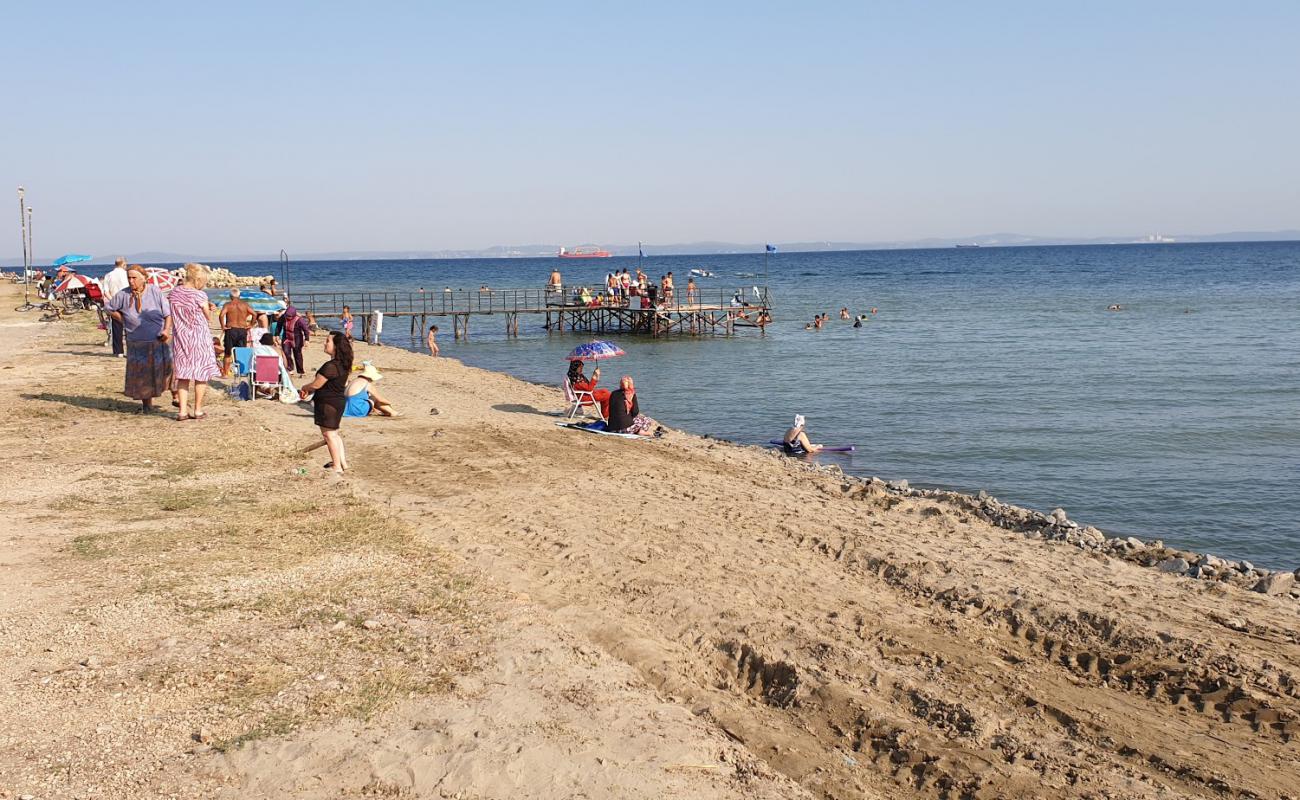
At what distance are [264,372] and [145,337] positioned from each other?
140 inches

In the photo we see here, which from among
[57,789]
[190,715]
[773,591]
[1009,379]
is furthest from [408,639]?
[1009,379]

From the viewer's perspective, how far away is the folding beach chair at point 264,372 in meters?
15.9

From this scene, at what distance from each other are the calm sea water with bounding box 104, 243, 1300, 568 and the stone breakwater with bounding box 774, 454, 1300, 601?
86 cm

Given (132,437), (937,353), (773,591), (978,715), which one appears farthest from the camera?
(937,353)

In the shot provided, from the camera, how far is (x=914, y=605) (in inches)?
318

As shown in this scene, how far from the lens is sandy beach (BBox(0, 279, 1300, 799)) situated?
16.0ft

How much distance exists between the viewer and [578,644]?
6.41 meters

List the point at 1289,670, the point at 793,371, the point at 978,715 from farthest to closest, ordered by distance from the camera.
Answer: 1. the point at 793,371
2. the point at 1289,670
3. the point at 978,715

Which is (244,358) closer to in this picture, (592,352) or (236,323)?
(236,323)

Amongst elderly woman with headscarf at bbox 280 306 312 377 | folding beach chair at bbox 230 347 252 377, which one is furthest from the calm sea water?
folding beach chair at bbox 230 347 252 377

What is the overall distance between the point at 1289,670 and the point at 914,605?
252cm

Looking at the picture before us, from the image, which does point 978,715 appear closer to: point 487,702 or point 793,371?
point 487,702

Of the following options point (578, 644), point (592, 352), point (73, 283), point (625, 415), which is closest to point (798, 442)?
point (625, 415)

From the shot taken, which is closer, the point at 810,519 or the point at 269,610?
the point at 269,610
